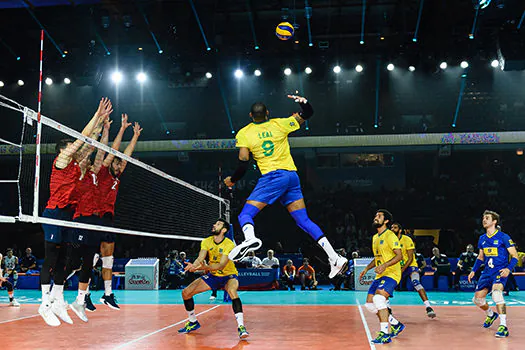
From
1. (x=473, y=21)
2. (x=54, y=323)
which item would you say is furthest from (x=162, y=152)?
(x=54, y=323)

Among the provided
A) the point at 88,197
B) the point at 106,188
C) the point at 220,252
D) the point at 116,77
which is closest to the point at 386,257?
the point at 220,252

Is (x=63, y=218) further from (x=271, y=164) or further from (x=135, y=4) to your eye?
(x=135, y=4)

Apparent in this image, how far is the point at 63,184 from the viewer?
6.92m

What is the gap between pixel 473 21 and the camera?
18.5 m

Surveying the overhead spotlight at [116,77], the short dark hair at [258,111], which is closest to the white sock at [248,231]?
the short dark hair at [258,111]

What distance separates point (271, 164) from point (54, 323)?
3.37 meters

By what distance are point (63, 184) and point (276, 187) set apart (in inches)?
116

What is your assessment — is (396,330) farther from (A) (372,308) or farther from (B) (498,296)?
(B) (498,296)

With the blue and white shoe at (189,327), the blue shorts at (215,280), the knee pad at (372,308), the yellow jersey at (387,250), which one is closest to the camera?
the knee pad at (372,308)

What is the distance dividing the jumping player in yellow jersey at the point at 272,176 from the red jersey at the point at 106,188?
3.10 meters

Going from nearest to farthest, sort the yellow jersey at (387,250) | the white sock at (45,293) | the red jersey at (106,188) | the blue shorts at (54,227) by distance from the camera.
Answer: the white sock at (45,293), the blue shorts at (54,227), the yellow jersey at (387,250), the red jersey at (106,188)

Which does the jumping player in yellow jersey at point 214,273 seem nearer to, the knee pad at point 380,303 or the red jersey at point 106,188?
the red jersey at point 106,188

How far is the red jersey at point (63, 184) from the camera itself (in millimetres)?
6871

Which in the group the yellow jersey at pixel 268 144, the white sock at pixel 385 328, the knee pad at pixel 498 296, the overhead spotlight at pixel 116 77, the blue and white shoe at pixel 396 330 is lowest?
the blue and white shoe at pixel 396 330
